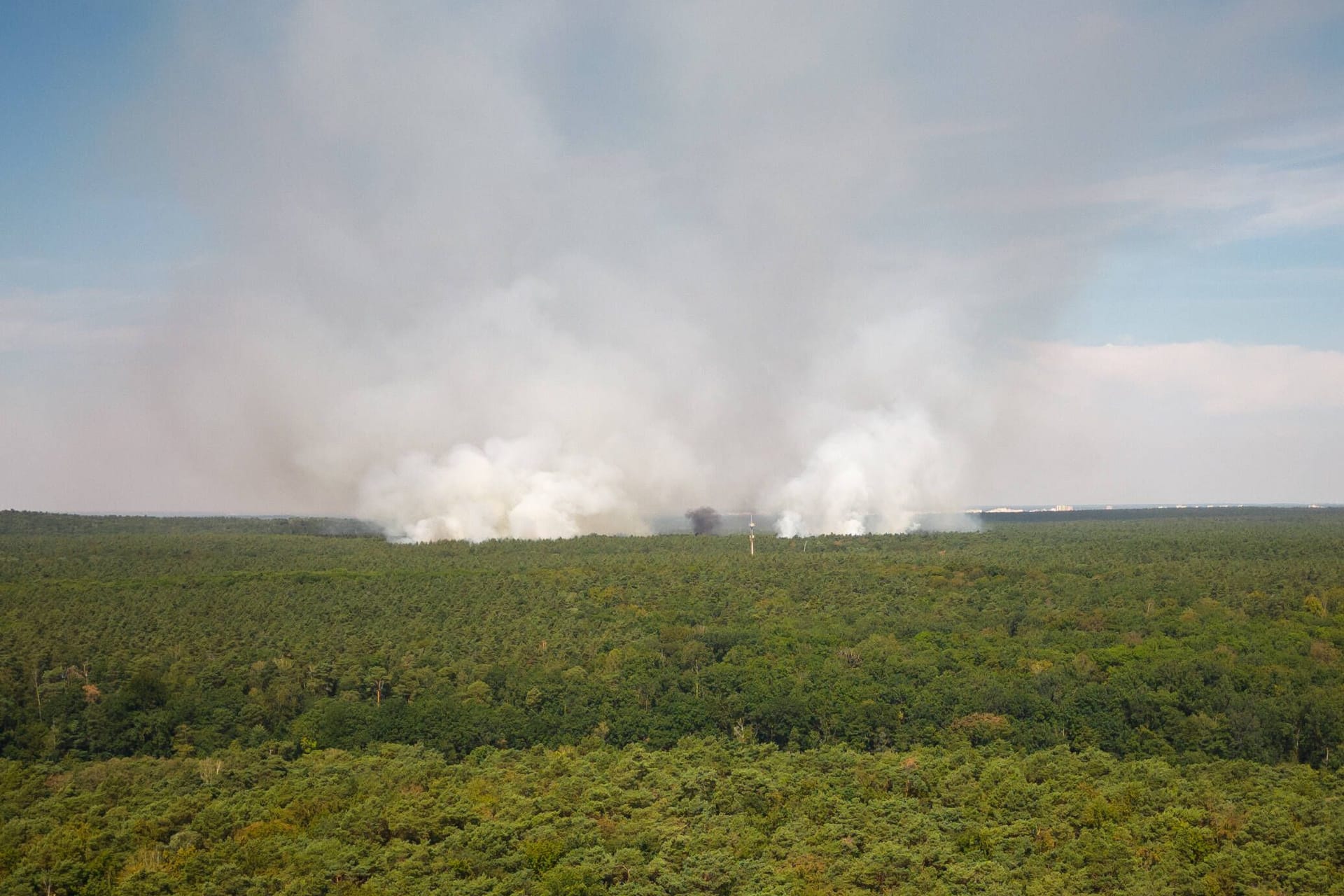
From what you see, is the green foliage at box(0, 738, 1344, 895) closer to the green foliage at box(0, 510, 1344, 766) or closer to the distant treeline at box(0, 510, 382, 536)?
the green foliage at box(0, 510, 1344, 766)

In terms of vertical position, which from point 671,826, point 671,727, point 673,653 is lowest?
point 671,826

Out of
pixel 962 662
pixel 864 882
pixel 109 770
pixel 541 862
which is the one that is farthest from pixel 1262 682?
pixel 109 770

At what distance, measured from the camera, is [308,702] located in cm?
6750

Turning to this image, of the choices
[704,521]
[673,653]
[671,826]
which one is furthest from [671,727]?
[704,521]

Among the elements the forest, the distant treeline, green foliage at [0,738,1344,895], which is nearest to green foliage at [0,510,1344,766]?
the forest

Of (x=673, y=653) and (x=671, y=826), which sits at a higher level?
(x=673, y=653)

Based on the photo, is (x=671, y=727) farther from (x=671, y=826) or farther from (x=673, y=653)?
(x=671, y=826)

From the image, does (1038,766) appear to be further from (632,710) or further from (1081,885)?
(632,710)

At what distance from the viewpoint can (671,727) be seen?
2581 inches

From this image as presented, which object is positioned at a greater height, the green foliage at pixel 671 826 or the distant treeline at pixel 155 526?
the distant treeline at pixel 155 526

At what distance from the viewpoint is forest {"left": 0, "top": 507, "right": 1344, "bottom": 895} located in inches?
1731

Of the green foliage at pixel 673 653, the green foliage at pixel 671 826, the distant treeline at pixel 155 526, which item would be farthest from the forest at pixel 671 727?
the distant treeline at pixel 155 526

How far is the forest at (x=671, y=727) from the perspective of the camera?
144 feet

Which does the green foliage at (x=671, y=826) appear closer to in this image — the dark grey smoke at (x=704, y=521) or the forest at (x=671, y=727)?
the forest at (x=671, y=727)
